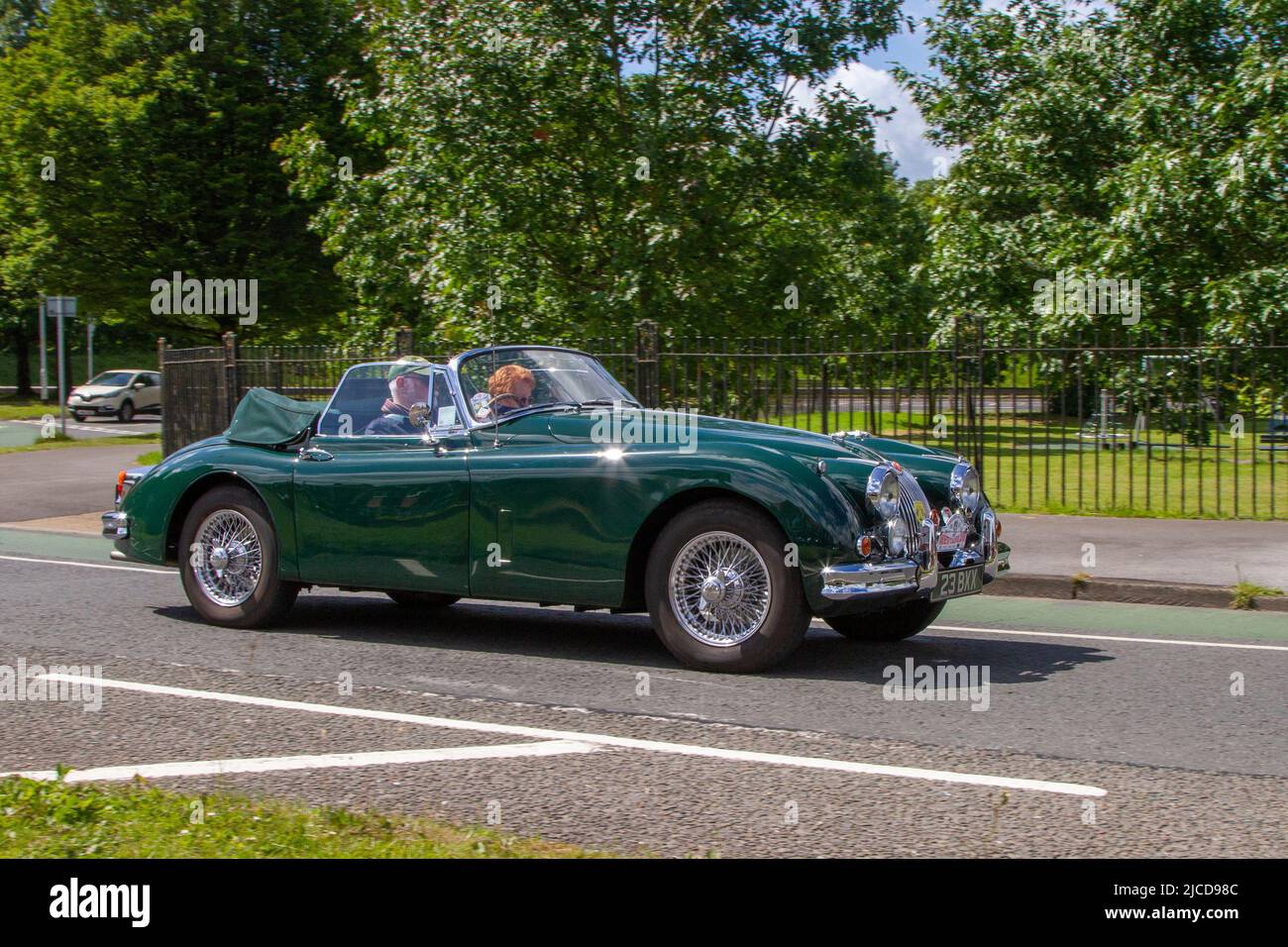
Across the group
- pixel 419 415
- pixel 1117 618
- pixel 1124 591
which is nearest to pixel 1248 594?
pixel 1124 591

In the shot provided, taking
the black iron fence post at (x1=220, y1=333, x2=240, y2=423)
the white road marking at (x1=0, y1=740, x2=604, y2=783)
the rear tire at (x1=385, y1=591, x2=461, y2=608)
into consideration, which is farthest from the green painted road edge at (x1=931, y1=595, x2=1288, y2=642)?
the black iron fence post at (x1=220, y1=333, x2=240, y2=423)

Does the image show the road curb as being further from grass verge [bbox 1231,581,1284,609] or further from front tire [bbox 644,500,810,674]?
front tire [bbox 644,500,810,674]

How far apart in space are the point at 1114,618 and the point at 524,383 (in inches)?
172

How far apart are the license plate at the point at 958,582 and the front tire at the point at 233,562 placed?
13.0 ft

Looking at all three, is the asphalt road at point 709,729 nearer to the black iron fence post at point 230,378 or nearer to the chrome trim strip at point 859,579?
the chrome trim strip at point 859,579

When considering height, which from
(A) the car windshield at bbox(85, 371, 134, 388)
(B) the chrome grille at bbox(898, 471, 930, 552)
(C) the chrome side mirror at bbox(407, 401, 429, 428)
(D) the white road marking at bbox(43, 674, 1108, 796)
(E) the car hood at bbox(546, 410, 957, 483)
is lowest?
(D) the white road marking at bbox(43, 674, 1108, 796)

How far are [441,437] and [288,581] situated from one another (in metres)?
1.44

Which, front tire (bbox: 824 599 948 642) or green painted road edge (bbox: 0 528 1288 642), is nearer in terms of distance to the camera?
front tire (bbox: 824 599 948 642)

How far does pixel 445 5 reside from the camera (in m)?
24.2

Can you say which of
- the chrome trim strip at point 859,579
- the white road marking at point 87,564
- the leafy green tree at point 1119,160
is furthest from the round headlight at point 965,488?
the leafy green tree at point 1119,160

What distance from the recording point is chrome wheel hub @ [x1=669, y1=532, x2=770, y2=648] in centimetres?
702

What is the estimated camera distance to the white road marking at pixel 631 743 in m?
5.12

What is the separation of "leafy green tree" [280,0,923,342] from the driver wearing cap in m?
14.2
